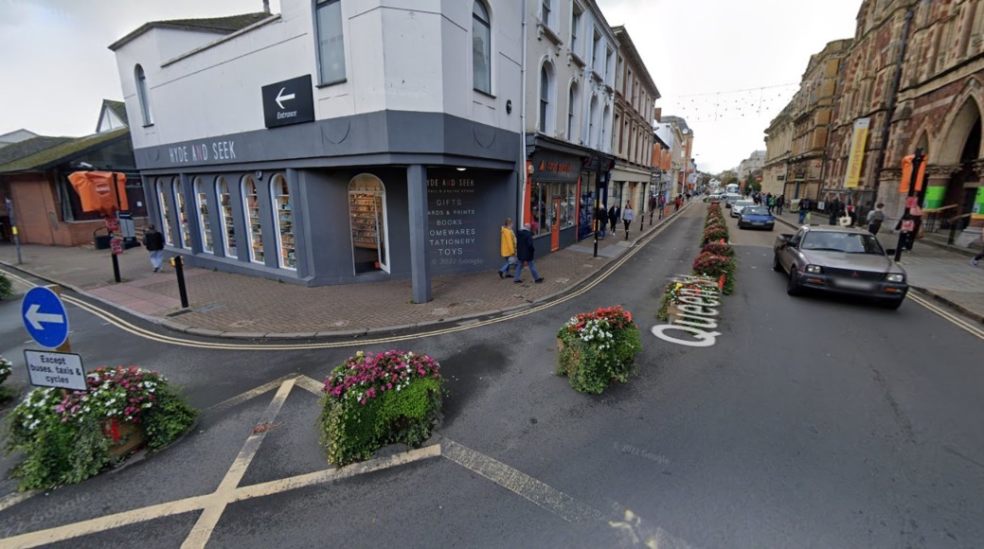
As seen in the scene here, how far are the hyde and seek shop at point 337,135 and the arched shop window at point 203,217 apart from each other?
7 cm

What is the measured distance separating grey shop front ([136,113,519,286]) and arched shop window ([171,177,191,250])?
5.23ft

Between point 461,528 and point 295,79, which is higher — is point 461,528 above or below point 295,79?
below

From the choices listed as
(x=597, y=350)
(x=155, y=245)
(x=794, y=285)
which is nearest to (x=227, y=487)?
(x=597, y=350)

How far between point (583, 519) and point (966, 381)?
19.6 feet

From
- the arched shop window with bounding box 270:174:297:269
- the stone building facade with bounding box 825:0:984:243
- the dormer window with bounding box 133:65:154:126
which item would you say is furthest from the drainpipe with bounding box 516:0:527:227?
the stone building facade with bounding box 825:0:984:243

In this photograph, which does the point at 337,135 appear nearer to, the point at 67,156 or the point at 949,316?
the point at 949,316

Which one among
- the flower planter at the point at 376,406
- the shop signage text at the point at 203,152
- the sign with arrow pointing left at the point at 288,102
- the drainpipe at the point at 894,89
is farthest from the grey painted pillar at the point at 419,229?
the drainpipe at the point at 894,89

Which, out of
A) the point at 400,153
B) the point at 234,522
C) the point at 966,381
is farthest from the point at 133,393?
the point at 966,381

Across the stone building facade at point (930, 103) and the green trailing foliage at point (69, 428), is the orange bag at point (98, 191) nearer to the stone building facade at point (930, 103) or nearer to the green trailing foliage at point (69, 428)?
the green trailing foliage at point (69, 428)

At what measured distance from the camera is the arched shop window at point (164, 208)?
51.0 feet

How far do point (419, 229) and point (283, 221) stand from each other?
5.39m

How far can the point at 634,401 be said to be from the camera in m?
4.80

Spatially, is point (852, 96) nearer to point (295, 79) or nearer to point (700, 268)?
point (700, 268)

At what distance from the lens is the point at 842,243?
9336 millimetres
